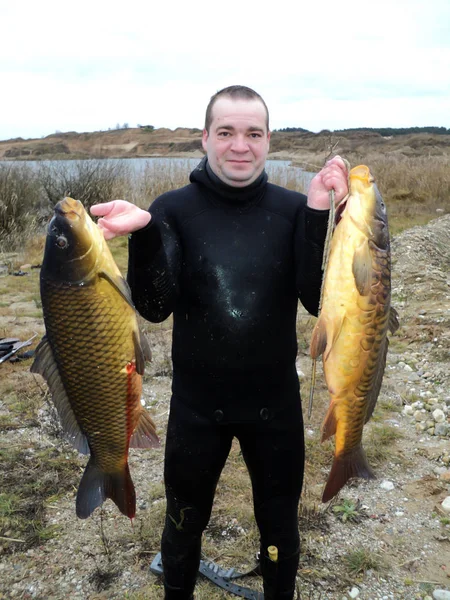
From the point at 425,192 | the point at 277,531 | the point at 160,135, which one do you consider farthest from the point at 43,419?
the point at 160,135

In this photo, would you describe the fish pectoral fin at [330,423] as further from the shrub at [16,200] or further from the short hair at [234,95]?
the shrub at [16,200]

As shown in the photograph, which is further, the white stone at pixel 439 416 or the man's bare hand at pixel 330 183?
the white stone at pixel 439 416

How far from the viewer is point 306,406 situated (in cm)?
516

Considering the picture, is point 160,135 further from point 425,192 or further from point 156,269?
point 156,269

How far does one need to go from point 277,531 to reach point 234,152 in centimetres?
185

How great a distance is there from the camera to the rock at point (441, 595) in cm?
295

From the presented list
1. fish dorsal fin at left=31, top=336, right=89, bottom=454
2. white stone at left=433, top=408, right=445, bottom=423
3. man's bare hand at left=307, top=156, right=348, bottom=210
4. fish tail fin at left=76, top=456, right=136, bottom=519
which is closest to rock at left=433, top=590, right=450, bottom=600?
fish tail fin at left=76, top=456, right=136, bottom=519

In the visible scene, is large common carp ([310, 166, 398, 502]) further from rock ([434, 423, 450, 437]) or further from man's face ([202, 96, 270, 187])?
rock ([434, 423, 450, 437])

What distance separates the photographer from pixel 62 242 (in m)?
1.94

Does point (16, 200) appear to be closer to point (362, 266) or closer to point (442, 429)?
point (442, 429)

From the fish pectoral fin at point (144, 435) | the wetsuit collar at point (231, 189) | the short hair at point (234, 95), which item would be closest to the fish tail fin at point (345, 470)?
the fish pectoral fin at point (144, 435)

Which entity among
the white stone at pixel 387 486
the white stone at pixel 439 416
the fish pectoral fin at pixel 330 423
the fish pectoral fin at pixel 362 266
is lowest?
the white stone at pixel 387 486

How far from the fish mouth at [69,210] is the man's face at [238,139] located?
801 millimetres

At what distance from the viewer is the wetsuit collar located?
2506 millimetres
